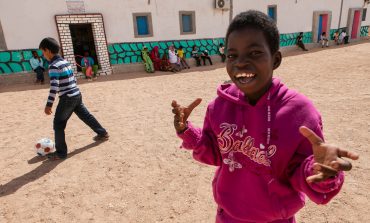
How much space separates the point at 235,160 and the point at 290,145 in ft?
1.09

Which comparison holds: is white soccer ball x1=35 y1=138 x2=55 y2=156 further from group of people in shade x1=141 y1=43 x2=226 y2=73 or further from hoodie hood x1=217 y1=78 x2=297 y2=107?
group of people in shade x1=141 y1=43 x2=226 y2=73

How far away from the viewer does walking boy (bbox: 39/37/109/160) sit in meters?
3.84

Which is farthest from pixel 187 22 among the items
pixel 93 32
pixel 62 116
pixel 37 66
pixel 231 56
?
pixel 231 56

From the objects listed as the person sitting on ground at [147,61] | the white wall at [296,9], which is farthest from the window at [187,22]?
the white wall at [296,9]

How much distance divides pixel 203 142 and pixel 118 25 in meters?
12.4

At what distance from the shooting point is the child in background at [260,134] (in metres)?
1.23

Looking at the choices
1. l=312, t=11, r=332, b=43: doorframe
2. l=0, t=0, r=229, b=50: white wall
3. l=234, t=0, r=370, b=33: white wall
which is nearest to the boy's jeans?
l=0, t=0, r=229, b=50: white wall

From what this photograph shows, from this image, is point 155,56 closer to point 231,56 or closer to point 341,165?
point 231,56

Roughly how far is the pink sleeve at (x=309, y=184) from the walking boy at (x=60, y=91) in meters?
3.61

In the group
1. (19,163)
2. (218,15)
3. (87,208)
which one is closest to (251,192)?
(87,208)

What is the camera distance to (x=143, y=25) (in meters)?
13.6

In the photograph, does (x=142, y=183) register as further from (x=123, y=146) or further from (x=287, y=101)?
(x=287, y=101)

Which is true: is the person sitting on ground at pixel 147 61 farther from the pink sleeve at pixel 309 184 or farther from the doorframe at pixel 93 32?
the pink sleeve at pixel 309 184

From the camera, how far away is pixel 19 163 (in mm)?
4164
